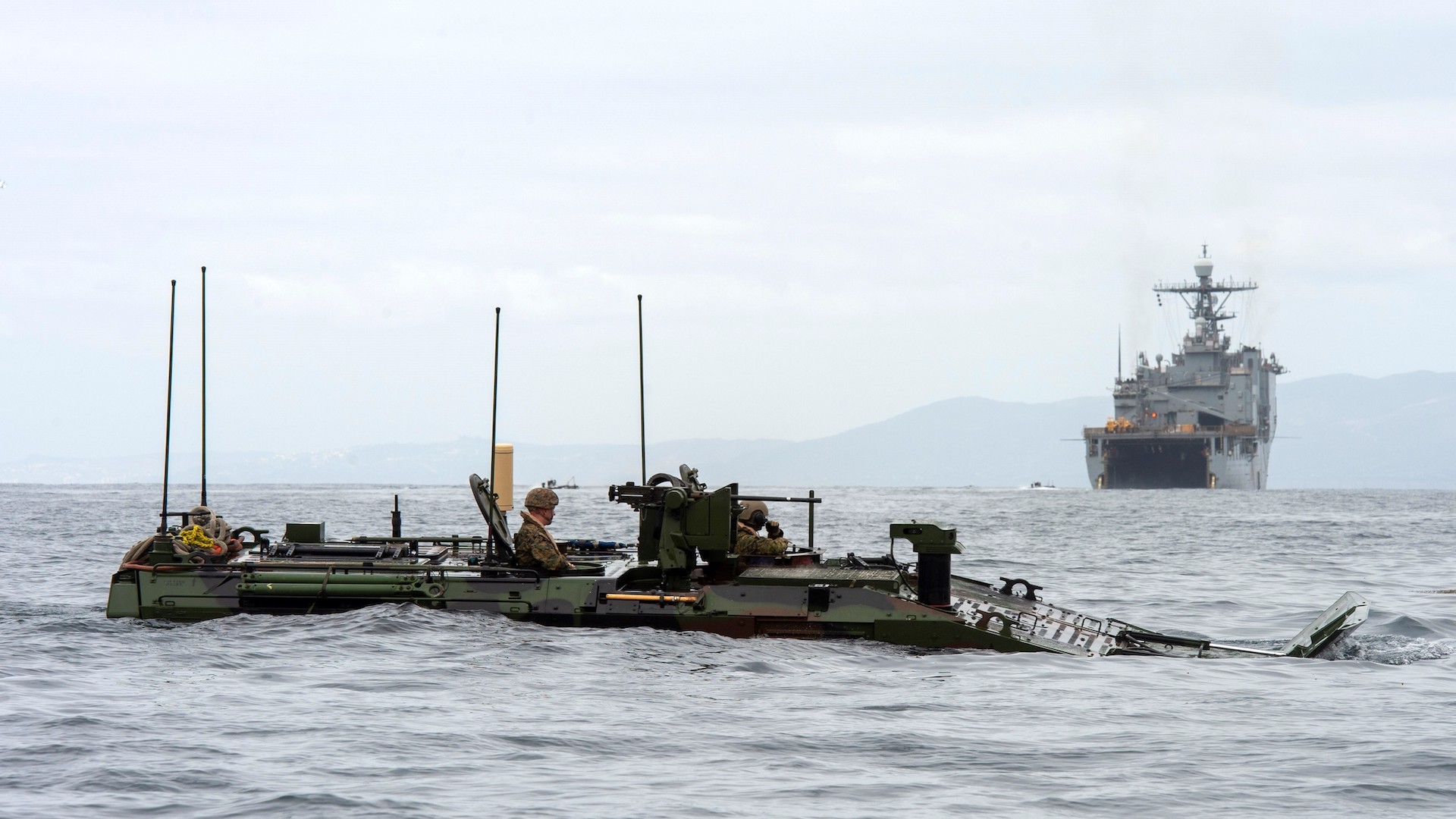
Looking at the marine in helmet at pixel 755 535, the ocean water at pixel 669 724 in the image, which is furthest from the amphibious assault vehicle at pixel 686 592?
the ocean water at pixel 669 724

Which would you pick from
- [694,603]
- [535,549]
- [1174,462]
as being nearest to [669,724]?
[694,603]

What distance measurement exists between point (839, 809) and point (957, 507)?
9394 centimetres

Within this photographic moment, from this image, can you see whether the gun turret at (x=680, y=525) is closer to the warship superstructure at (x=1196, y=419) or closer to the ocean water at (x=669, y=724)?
the ocean water at (x=669, y=724)

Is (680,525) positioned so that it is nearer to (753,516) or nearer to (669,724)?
(753,516)

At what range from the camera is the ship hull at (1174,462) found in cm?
13438

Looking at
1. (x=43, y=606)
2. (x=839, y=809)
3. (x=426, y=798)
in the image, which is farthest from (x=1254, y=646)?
(x=43, y=606)

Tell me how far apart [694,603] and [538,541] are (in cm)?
213

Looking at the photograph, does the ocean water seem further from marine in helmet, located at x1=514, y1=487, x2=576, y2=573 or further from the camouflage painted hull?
marine in helmet, located at x1=514, y1=487, x2=576, y2=573

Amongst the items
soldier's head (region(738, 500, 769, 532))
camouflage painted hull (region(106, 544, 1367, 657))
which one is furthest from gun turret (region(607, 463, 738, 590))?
soldier's head (region(738, 500, 769, 532))

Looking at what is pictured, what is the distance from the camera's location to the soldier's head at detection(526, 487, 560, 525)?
1748cm

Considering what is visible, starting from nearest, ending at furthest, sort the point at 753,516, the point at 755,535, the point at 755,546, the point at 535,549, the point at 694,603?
the point at 694,603
the point at 535,549
the point at 755,546
the point at 755,535
the point at 753,516

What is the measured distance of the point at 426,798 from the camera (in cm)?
1041

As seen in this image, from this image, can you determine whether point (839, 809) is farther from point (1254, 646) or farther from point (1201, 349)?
point (1201, 349)

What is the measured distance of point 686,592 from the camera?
17.2m
